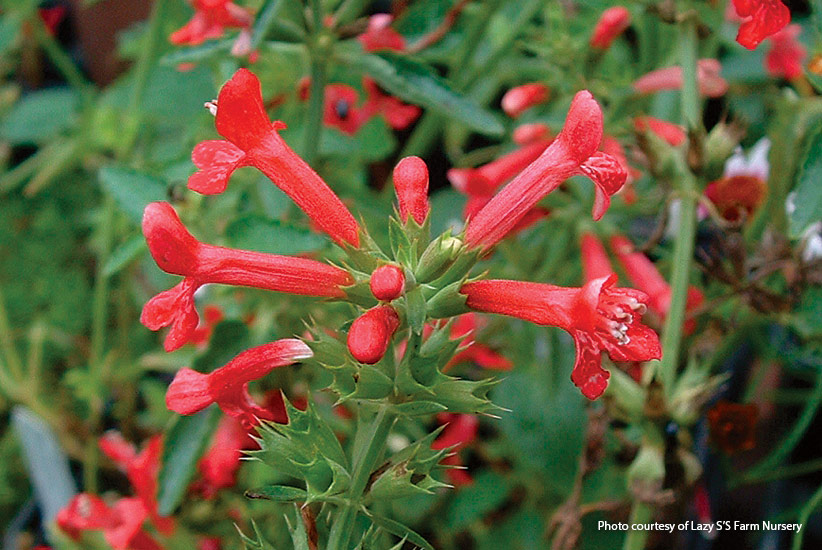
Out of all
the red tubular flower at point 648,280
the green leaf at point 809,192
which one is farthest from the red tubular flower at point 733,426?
the green leaf at point 809,192

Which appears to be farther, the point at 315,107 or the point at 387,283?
the point at 315,107

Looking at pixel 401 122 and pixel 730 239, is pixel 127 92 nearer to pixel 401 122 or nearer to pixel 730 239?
pixel 401 122

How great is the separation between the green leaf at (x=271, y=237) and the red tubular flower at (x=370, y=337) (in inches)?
7.6

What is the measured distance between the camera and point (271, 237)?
1.82ft

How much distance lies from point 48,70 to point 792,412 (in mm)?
1411

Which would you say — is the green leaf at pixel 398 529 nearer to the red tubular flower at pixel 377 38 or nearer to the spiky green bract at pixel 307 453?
the spiky green bract at pixel 307 453

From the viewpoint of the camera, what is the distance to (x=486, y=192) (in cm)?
68

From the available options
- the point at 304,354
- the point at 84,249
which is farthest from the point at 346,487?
the point at 84,249

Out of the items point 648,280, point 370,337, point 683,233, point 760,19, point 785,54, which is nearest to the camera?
point 370,337

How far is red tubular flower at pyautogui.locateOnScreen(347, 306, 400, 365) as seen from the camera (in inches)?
12.9

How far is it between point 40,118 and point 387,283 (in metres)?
1.00

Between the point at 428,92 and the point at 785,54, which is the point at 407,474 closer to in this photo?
the point at 428,92

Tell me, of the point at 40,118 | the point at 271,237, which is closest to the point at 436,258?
the point at 271,237

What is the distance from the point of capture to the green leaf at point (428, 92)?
23.3 inches
